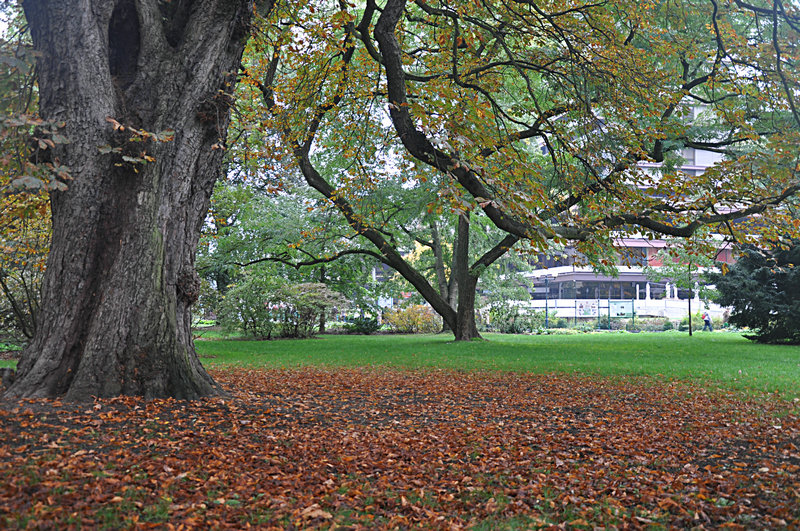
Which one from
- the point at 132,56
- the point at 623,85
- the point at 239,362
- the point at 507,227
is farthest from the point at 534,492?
the point at 239,362

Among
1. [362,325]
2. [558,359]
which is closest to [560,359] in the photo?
[558,359]

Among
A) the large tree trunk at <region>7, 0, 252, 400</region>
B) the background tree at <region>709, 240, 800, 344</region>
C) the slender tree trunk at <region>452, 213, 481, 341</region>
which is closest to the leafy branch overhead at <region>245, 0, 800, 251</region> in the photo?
the large tree trunk at <region>7, 0, 252, 400</region>

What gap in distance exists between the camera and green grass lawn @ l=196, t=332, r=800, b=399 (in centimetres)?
1048

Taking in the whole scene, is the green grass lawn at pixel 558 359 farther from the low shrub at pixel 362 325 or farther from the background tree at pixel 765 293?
the low shrub at pixel 362 325

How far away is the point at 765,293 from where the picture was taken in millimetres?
19625

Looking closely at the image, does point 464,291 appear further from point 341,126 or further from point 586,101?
point 586,101

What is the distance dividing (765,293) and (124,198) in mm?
21312

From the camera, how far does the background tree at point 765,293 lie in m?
19.2

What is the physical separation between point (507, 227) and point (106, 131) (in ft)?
14.8

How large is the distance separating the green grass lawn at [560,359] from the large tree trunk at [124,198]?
6187mm

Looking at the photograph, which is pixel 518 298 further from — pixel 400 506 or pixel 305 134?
pixel 400 506

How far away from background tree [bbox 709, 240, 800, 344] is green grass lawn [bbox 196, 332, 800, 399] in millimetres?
3450

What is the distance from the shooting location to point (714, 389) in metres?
8.62

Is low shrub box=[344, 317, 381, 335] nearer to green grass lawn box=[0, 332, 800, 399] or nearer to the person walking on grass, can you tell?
green grass lawn box=[0, 332, 800, 399]
